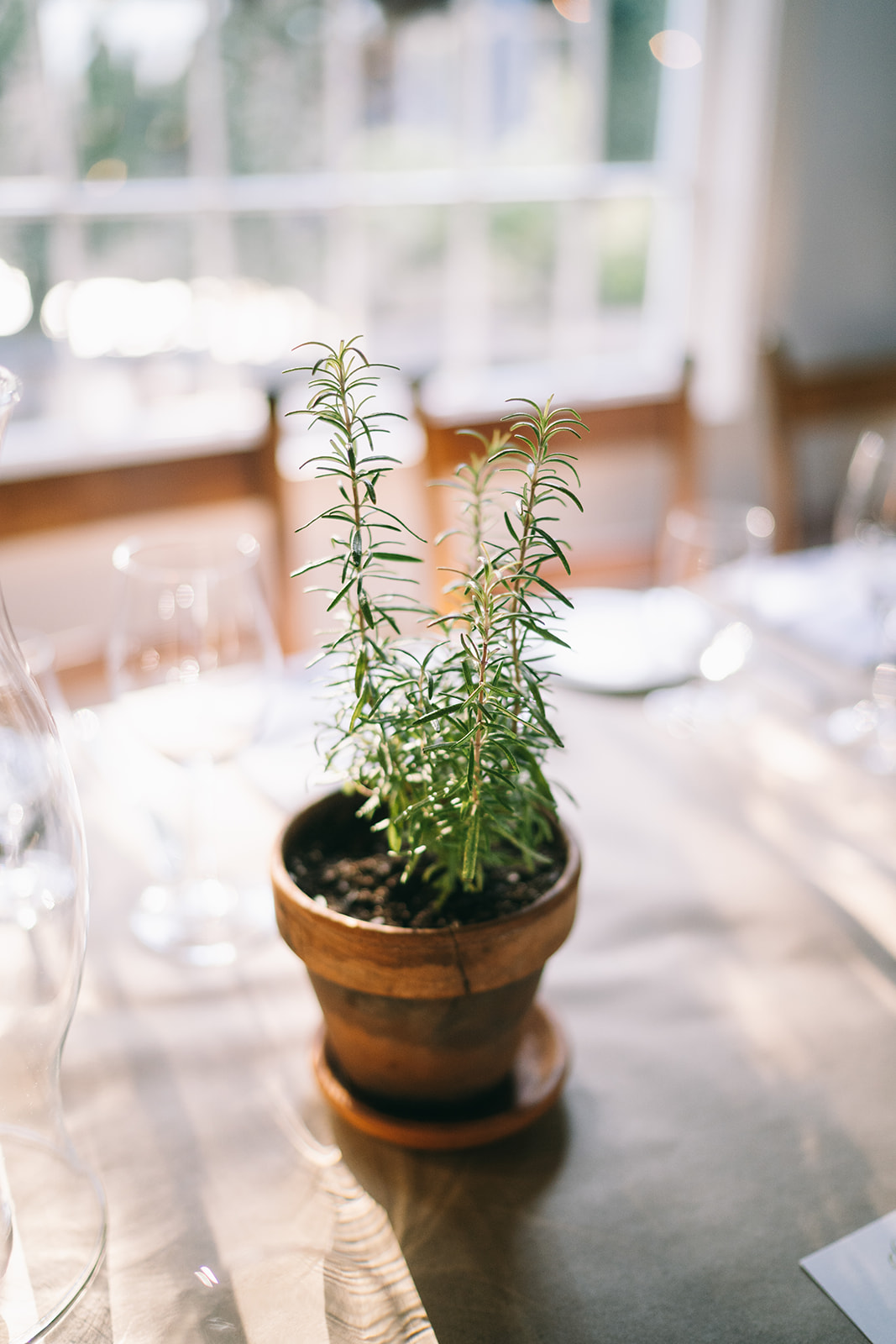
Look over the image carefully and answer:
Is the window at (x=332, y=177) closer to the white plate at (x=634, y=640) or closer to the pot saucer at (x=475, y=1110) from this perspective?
the white plate at (x=634, y=640)

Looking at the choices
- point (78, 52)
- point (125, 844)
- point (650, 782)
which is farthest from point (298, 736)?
point (78, 52)

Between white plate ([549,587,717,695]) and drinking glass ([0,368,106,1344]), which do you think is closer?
drinking glass ([0,368,106,1344])

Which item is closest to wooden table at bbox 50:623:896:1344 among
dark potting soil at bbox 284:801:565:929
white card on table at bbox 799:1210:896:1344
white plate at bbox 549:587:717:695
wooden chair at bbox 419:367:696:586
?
white card on table at bbox 799:1210:896:1344

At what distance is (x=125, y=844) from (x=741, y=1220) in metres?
0.52

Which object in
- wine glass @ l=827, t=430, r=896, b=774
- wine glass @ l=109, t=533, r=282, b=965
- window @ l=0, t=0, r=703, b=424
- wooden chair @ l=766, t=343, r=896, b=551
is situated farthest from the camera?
wooden chair @ l=766, t=343, r=896, b=551

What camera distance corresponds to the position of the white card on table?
48cm

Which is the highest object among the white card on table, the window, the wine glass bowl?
the window

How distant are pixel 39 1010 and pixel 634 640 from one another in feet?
2.60

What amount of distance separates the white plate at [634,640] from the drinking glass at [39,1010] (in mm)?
570

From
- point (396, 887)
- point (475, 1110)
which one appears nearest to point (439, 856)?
point (396, 887)

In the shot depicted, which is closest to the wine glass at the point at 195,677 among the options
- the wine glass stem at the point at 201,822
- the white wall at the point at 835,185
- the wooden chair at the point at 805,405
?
the wine glass stem at the point at 201,822

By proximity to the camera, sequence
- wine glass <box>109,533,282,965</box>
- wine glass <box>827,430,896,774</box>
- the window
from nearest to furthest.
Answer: wine glass <box>109,533,282,965</box> → wine glass <box>827,430,896,774</box> → the window

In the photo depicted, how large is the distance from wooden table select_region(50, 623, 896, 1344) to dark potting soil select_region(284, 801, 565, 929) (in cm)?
12

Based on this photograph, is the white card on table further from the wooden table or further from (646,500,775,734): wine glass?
(646,500,775,734): wine glass
